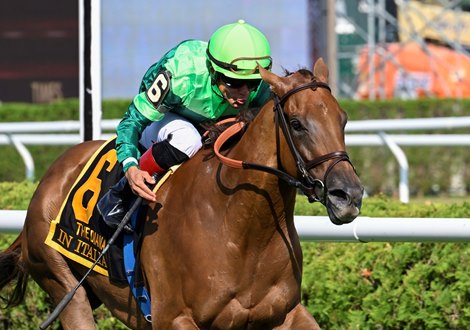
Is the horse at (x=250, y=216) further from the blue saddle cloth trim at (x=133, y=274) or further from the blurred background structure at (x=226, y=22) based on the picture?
the blurred background structure at (x=226, y=22)

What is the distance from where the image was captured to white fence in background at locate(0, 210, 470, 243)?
4578 mm

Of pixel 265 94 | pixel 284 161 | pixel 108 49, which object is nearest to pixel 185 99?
pixel 265 94

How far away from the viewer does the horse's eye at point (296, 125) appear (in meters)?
3.77

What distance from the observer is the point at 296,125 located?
12.4ft

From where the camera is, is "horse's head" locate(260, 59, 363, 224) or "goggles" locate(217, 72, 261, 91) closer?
"horse's head" locate(260, 59, 363, 224)

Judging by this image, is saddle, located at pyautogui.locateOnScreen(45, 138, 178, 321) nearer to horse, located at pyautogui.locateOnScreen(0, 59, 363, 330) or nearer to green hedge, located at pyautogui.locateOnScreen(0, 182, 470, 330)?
horse, located at pyautogui.locateOnScreen(0, 59, 363, 330)

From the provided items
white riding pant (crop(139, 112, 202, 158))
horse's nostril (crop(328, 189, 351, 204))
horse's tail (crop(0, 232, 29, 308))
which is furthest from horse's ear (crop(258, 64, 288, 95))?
horse's tail (crop(0, 232, 29, 308))

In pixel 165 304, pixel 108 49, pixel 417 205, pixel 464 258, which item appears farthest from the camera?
pixel 108 49

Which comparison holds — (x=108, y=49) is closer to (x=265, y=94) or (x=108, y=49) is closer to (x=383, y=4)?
(x=383, y=4)

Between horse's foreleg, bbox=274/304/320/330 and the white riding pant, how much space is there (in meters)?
0.76

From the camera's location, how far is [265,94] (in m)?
4.43

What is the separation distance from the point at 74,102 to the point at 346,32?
5.90 metres

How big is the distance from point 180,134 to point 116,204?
37 cm

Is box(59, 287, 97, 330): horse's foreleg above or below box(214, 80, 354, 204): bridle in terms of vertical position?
below
